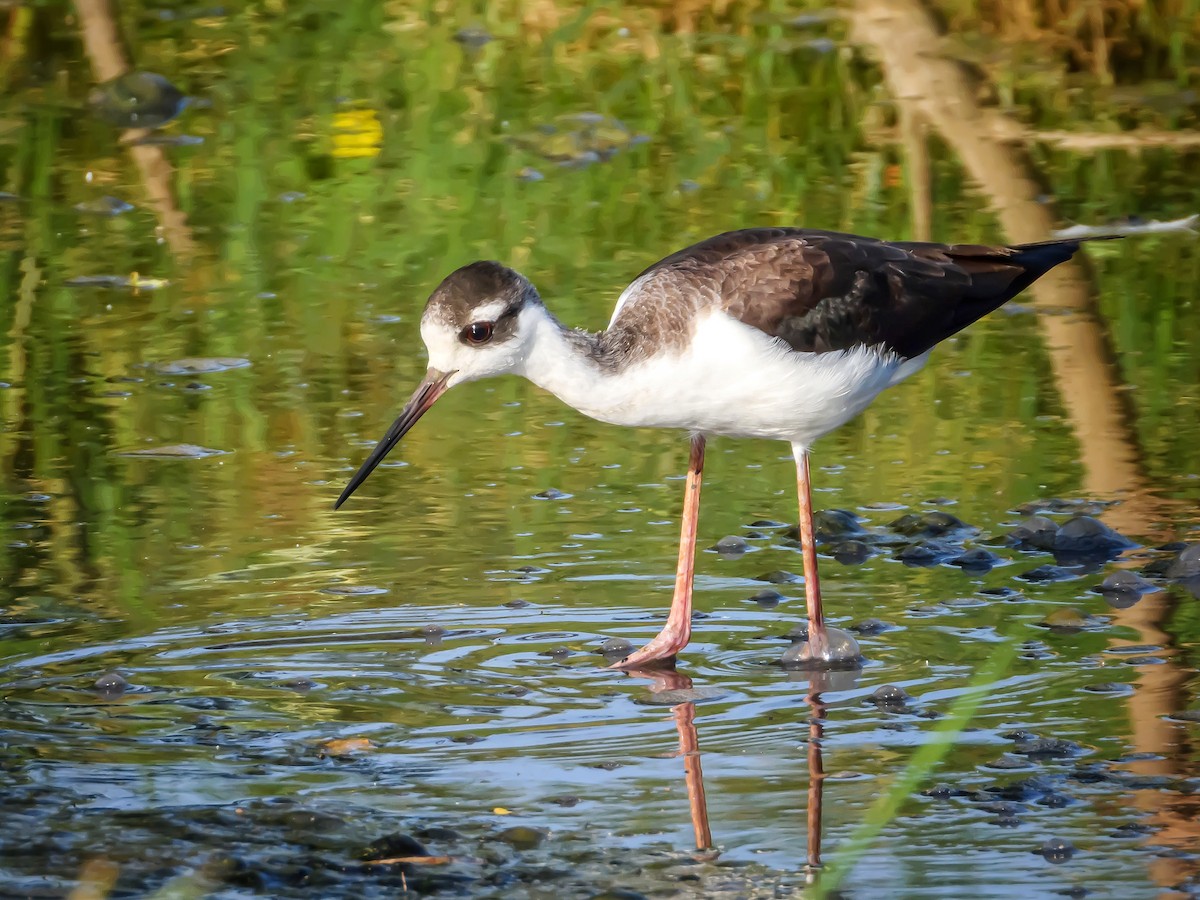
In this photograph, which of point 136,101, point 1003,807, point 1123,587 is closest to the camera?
point 1003,807

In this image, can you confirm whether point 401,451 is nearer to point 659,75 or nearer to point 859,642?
point 859,642

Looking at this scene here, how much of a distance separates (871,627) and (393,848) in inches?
86.2

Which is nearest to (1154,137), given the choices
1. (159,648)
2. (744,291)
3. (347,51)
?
(347,51)

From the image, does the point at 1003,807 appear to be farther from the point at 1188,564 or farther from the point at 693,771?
the point at 1188,564

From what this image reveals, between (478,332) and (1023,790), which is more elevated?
(478,332)

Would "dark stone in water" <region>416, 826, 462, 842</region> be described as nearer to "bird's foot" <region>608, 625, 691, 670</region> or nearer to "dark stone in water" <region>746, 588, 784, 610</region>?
"bird's foot" <region>608, 625, 691, 670</region>

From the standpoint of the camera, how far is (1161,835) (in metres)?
4.47

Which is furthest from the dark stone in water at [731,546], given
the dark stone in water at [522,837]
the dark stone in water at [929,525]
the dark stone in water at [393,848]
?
the dark stone in water at [393,848]

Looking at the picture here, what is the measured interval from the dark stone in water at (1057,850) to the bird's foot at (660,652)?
5.40 feet

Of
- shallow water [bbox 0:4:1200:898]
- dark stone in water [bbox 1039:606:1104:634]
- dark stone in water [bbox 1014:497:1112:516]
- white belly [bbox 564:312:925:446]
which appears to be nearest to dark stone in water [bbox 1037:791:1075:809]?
shallow water [bbox 0:4:1200:898]

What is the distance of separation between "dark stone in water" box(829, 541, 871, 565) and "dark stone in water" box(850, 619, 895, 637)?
1.93ft

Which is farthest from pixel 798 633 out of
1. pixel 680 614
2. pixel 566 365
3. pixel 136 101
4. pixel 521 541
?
pixel 136 101

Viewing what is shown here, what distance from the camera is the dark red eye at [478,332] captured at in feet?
19.1

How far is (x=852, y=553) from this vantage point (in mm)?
6719
